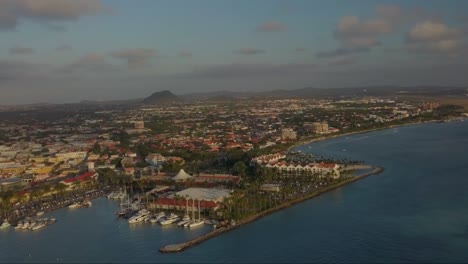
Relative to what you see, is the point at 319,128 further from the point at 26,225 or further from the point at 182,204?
the point at 26,225

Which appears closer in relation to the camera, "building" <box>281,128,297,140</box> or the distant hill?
"building" <box>281,128,297,140</box>

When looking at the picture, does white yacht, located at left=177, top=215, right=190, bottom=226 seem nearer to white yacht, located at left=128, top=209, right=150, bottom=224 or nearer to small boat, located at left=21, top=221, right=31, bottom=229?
white yacht, located at left=128, top=209, right=150, bottom=224

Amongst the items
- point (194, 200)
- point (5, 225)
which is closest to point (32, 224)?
point (5, 225)

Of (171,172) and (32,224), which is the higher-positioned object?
(171,172)

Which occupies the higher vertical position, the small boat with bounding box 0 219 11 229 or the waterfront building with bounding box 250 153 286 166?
the waterfront building with bounding box 250 153 286 166

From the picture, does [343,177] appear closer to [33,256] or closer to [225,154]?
[225,154]

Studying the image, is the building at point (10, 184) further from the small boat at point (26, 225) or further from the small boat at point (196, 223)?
the small boat at point (196, 223)

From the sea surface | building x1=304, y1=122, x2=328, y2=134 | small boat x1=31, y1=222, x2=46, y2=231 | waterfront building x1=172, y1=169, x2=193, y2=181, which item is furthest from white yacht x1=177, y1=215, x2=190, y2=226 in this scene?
building x1=304, y1=122, x2=328, y2=134

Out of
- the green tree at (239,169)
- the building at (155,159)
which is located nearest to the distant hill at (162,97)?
the building at (155,159)

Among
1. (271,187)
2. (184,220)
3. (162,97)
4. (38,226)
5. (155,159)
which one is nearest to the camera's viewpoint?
(184,220)
